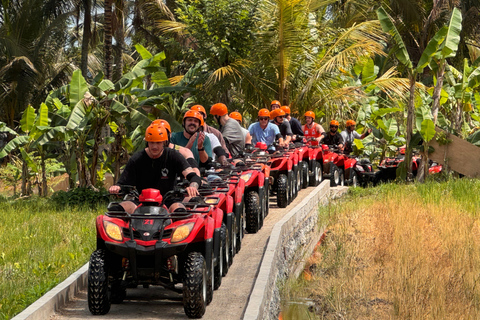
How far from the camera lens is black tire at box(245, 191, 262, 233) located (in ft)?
37.7

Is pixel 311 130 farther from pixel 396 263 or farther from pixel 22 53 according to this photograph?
pixel 22 53

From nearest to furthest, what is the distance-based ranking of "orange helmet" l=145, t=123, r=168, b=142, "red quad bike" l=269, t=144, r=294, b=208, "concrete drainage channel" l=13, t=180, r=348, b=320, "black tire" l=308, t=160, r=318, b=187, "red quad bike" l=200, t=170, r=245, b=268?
1. "concrete drainage channel" l=13, t=180, r=348, b=320
2. "orange helmet" l=145, t=123, r=168, b=142
3. "red quad bike" l=200, t=170, r=245, b=268
4. "red quad bike" l=269, t=144, r=294, b=208
5. "black tire" l=308, t=160, r=318, b=187

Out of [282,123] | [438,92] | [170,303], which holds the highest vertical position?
[438,92]

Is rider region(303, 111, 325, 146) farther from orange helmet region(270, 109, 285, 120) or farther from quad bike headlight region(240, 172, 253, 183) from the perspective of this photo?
quad bike headlight region(240, 172, 253, 183)

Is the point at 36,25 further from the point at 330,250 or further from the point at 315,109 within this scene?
the point at 330,250

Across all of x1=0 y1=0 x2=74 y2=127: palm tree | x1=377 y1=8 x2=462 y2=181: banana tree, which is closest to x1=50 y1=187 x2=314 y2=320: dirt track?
x1=377 y1=8 x2=462 y2=181: banana tree

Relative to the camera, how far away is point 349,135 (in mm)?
19766

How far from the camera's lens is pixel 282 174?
1426 cm

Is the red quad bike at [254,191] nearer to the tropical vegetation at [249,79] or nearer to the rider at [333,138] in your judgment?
the tropical vegetation at [249,79]

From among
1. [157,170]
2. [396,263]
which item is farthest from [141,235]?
[396,263]

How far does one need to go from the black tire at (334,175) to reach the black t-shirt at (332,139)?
612 millimetres

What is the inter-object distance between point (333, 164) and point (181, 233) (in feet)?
38.9

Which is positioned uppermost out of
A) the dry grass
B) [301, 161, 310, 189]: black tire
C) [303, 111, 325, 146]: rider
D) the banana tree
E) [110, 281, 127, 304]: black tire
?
the banana tree

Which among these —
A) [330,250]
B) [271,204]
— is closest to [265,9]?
[271,204]
